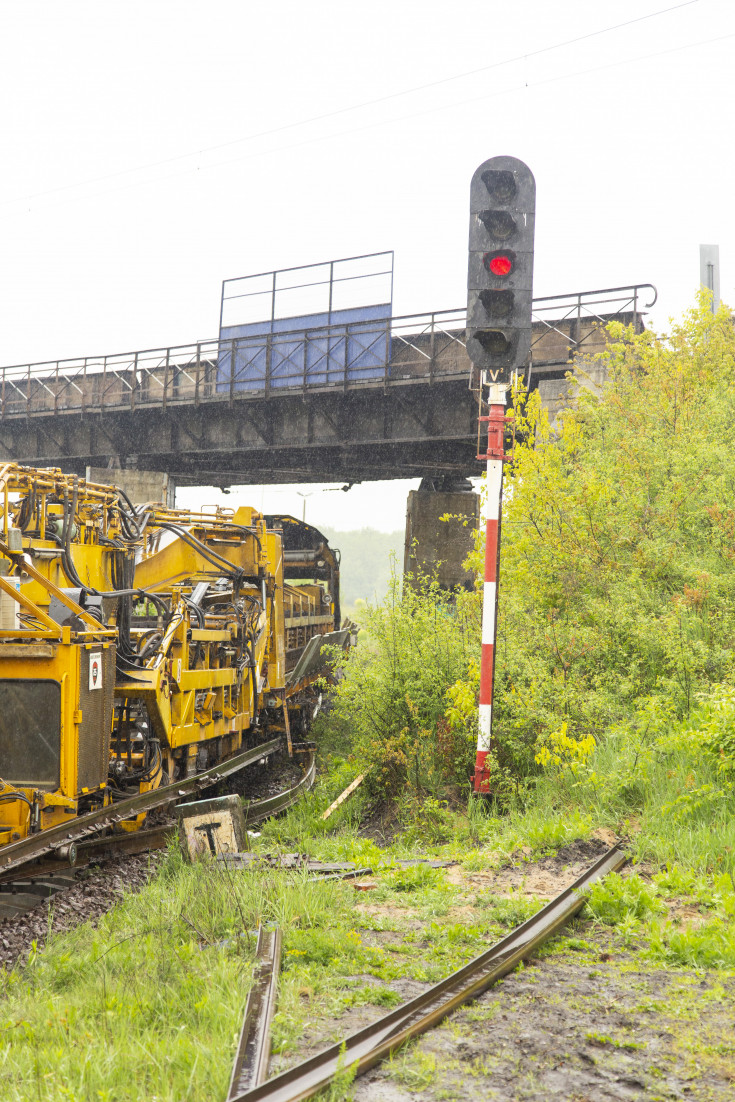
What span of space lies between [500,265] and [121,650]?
532 centimetres

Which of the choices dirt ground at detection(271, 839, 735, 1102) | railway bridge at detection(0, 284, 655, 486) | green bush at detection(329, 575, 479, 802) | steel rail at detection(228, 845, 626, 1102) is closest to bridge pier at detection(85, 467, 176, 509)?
railway bridge at detection(0, 284, 655, 486)

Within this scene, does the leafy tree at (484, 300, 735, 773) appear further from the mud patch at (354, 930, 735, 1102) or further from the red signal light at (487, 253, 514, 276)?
the red signal light at (487, 253, 514, 276)

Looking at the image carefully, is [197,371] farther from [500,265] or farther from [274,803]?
[500,265]

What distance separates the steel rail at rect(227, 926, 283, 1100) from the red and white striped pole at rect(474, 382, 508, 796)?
11.3ft

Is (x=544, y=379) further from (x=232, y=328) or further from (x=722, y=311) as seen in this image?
(x=232, y=328)

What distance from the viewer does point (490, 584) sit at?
26.7ft

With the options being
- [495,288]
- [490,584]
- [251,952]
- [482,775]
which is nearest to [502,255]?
[495,288]

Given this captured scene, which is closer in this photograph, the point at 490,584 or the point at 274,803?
the point at 490,584

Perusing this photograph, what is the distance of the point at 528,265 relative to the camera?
794 centimetres

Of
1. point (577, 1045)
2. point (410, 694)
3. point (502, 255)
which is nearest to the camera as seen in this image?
point (577, 1045)

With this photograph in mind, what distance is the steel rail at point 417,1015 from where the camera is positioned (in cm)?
324

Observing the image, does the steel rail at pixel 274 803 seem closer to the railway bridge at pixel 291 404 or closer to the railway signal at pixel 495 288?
the railway signal at pixel 495 288

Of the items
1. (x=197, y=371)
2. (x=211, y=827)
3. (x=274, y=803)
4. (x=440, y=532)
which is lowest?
(x=274, y=803)

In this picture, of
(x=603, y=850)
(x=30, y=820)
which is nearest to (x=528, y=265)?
(x=603, y=850)
